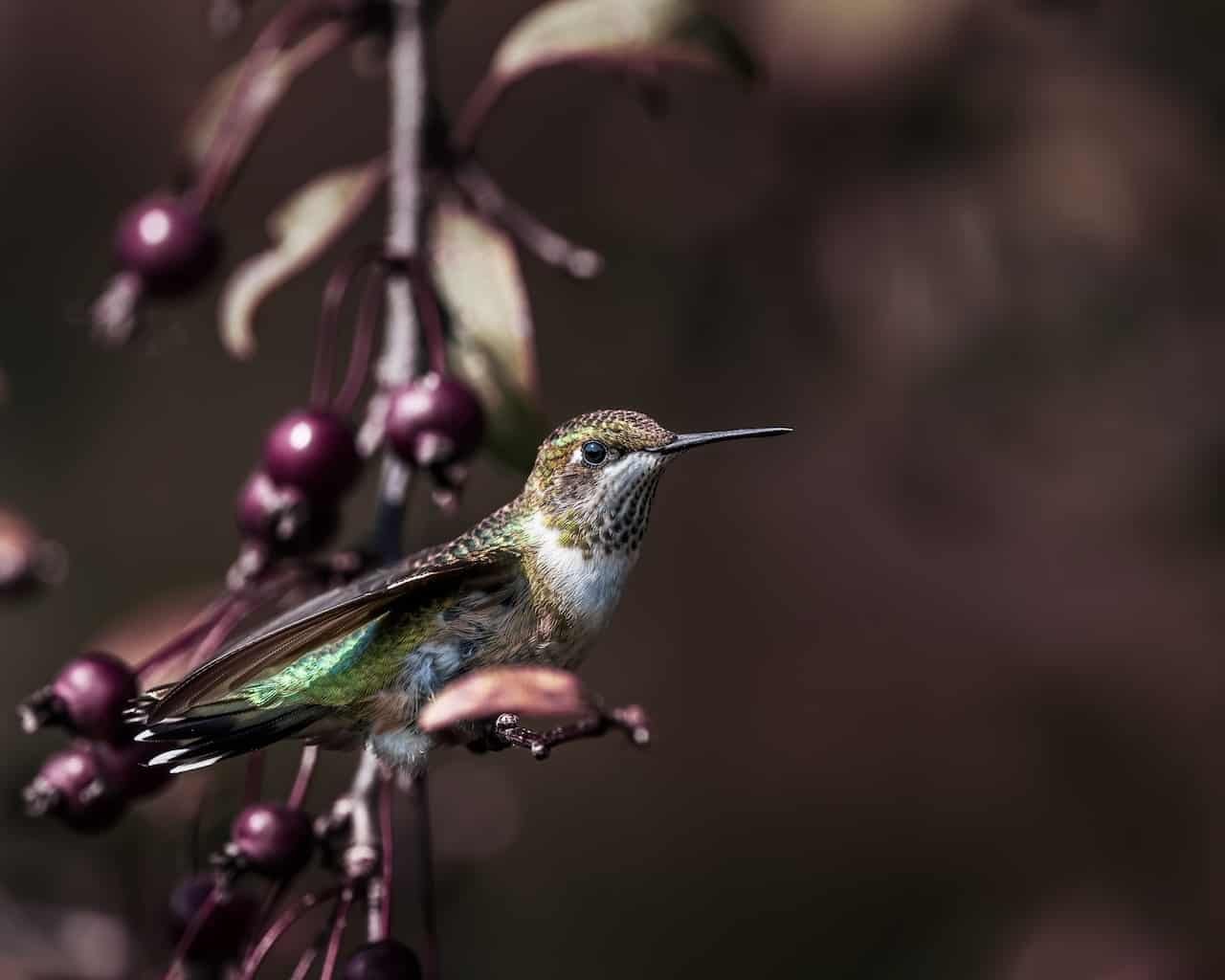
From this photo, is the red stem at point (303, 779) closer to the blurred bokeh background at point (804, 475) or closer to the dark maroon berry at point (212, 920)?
the dark maroon berry at point (212, 920)

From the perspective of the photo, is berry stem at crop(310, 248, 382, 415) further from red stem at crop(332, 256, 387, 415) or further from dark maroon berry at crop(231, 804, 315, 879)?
dark maroon berry at crop(231, 804, 315, 879)

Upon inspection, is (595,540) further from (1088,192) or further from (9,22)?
(9,22)

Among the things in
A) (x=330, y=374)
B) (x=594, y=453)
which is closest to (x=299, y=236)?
(x=330, y=374)

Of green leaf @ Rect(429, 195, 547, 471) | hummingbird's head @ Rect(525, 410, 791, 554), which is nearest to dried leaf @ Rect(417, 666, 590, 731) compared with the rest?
hummingbird's head @ Rect(525, 410, 791, 554)

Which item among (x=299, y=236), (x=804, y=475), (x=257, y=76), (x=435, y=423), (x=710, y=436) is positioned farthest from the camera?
(x=804, y=475)

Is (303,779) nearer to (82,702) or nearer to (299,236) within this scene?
(82,702)
